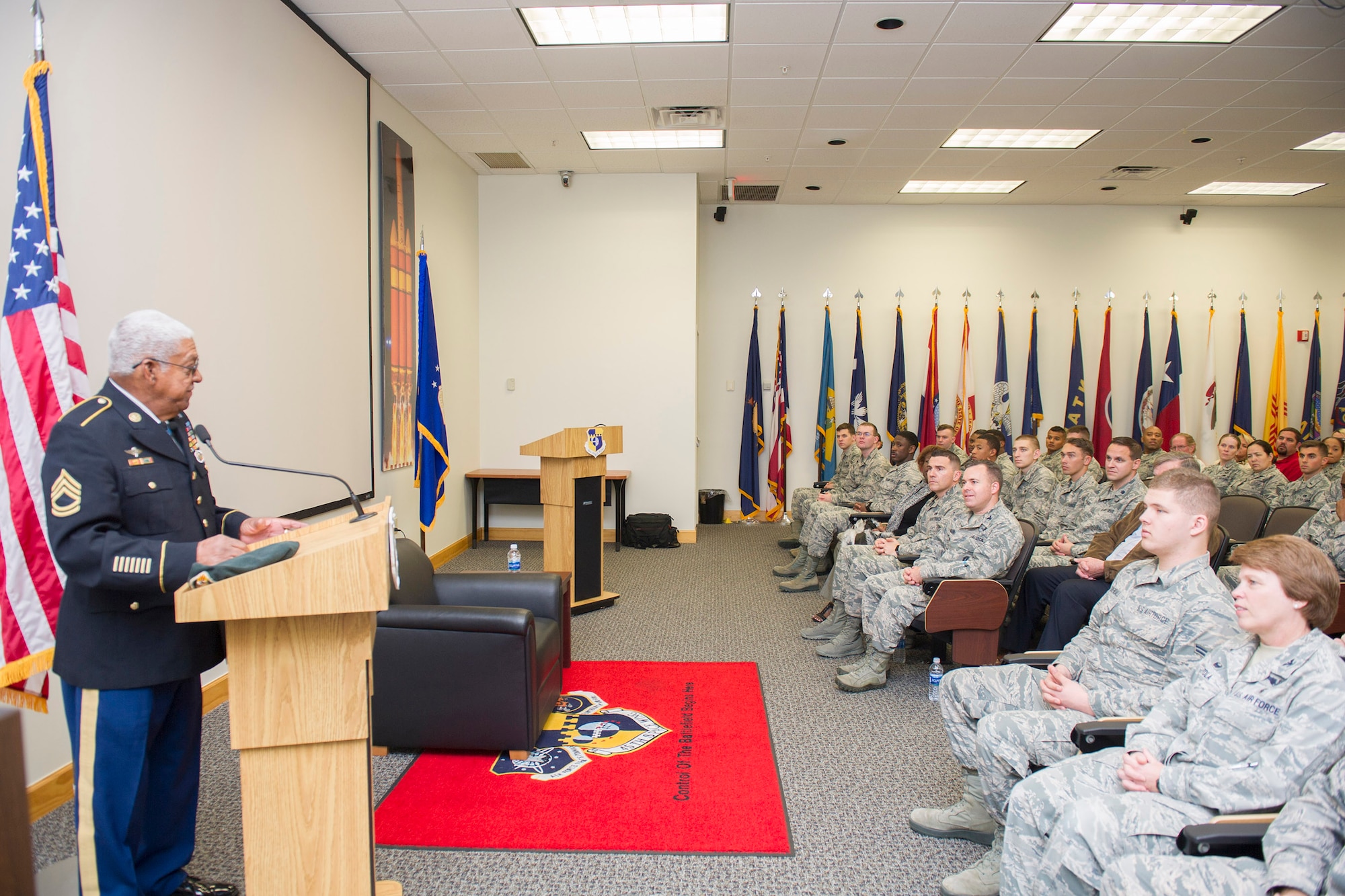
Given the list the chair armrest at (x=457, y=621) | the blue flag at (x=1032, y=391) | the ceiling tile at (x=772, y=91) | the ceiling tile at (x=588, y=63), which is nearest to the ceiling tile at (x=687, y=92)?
the ceiling tile at (x=772, y=91)

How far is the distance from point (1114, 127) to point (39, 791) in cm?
749

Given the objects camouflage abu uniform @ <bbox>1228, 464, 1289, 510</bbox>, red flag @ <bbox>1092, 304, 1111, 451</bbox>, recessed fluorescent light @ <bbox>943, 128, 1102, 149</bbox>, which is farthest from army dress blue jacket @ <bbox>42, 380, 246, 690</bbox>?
red flag @ <bbox>1092, 304, 1111, 451</bbox>

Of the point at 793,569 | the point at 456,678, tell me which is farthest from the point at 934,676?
the point at 793,569

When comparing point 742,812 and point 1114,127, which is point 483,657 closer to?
point 742,812

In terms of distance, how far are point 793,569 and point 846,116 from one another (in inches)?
139

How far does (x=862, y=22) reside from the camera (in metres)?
4.25

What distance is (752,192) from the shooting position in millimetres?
7965

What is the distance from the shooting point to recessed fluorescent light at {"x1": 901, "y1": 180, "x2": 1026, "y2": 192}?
7602mm

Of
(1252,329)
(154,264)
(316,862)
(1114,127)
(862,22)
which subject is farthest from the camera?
(1252,329)

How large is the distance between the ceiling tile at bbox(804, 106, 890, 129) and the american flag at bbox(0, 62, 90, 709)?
187 inches

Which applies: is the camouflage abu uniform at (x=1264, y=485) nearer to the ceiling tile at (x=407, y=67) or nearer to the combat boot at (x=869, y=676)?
the combat boot at (x=869, y=676)

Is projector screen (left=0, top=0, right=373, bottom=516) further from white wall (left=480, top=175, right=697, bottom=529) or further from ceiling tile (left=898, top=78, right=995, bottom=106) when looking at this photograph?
ceiling tile (left=898, top=78, right=995, bottom=106)

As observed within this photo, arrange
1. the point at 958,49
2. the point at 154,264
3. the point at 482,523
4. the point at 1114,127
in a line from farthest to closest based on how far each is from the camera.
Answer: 1. the point at 482,523
2. the point at 1114,127
3. the point at 958,49
4. the point at 154,264

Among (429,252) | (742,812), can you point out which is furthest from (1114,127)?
(742,812)
